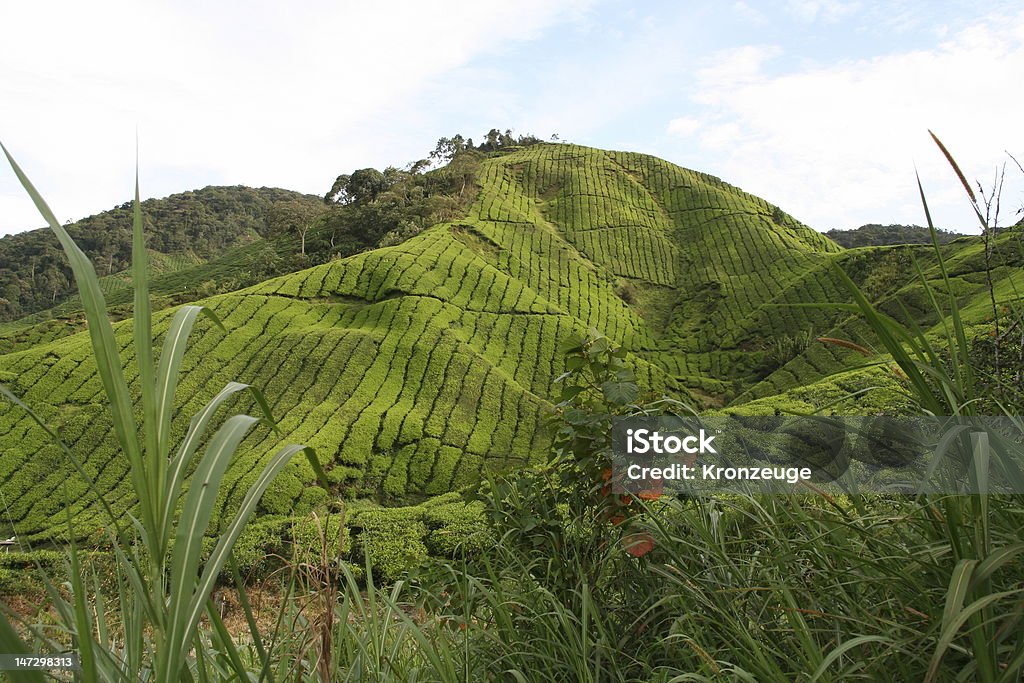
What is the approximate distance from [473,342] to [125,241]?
42.4 meters

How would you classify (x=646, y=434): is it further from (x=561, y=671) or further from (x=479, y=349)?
(x=479, y=349)

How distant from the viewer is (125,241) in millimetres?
50500

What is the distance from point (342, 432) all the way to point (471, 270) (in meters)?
12.4

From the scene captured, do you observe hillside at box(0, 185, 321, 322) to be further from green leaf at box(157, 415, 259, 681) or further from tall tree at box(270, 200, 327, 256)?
green leaf at box(157, 415, 259, 681)

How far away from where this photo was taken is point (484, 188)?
42.3 m

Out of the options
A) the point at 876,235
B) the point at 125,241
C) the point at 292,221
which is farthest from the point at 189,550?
the point at 876,235

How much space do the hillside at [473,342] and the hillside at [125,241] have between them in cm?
1972

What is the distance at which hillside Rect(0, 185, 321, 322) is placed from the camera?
44.0 meters

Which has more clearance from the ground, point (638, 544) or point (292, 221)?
point (292, 221)

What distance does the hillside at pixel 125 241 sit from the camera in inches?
1734

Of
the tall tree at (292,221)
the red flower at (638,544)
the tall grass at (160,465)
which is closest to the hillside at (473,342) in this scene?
the red flower at (638,544)

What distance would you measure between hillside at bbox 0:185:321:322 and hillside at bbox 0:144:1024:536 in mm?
19718

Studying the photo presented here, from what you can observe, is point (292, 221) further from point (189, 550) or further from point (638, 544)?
point (189, 550)

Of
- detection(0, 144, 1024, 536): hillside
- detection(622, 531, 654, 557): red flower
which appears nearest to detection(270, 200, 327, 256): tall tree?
detection(0, 144, 1024, 536): hillside
